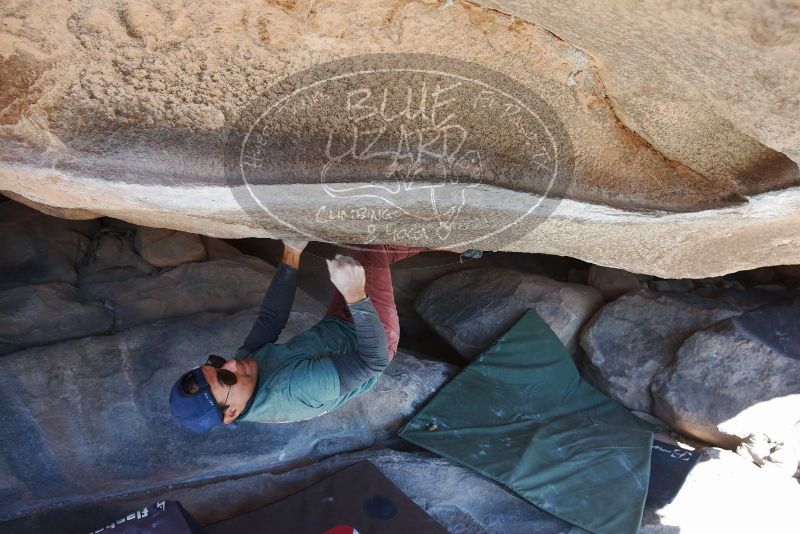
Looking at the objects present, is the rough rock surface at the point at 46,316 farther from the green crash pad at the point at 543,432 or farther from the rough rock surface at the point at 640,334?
the rough rock surface at the point at 640,334

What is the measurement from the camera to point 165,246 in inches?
103

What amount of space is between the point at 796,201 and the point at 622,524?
1170 mm

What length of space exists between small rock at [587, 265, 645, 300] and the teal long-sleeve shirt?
1.70 m

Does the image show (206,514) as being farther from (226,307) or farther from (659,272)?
(659,272)

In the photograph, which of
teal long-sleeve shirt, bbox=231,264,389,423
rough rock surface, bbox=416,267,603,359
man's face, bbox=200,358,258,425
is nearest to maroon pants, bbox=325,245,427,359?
teal long-sleeve shirt, bbox=231,264,389,423

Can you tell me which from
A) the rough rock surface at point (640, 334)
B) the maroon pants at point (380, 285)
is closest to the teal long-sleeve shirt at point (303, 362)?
the maroon pants at point (380, 285)

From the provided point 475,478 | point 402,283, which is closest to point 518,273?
point 402,283

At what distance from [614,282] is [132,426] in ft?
7.14

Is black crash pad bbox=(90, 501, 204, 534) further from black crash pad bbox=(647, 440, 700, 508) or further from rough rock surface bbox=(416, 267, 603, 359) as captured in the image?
black crash pad bbox=(647, 440, 700, 508)

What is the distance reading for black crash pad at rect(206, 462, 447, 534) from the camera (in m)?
1.87

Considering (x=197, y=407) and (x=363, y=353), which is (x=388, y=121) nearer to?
(x=363, y=353)

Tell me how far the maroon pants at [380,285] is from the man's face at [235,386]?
36cm

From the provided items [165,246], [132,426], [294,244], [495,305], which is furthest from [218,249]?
[495,305]

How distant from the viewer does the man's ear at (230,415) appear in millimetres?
1443
